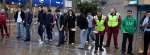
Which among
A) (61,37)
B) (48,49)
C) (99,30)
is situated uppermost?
(99,30)

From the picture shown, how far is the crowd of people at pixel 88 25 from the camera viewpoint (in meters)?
16.5

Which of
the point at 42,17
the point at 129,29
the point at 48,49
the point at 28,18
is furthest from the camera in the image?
the point at 28,18

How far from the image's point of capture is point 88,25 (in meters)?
19.1

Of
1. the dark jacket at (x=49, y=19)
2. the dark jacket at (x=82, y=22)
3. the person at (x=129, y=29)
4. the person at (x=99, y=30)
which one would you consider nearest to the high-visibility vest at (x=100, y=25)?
the person at (x=99, y=30)

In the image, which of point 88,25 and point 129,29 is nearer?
point 129,29

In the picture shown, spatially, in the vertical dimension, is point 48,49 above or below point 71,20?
below

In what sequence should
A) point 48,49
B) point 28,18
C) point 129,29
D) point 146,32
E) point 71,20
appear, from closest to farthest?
point 146,32
point 129,29
point 48,49
point 71,20
point 28,18

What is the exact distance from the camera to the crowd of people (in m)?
16.5

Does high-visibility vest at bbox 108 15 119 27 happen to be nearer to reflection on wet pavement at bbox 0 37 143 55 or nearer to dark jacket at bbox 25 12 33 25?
reflection on wet pavement at bbox 0 37 143 55

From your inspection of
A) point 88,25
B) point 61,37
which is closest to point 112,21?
point 88,25

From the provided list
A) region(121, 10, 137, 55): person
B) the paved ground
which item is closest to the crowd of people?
region(121, 10, 137, 55): person

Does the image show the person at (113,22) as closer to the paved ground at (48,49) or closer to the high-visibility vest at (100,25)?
the high-visibility vest at (100,25)

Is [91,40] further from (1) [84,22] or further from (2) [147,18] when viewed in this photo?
(2) [147,18]

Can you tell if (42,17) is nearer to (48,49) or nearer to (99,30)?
(48,49)
